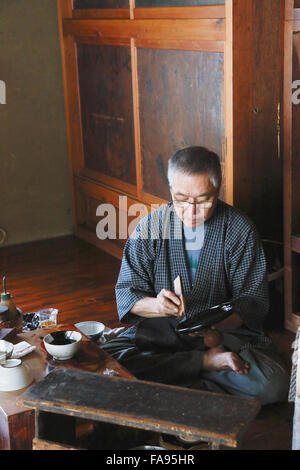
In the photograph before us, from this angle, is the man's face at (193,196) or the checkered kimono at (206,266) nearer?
the man's face at (193,196)

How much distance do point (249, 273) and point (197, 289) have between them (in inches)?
9.3

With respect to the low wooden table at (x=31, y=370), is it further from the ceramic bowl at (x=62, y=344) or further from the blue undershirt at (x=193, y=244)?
the blue undershirt at (x=193, y=244)

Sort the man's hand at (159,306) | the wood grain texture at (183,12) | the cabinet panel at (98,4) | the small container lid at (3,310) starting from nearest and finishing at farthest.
→ the man's hand at (159,306) < the small container lid at (3,310) < the wood grain texture at (183,12) < the cabinet panel at (98,4)

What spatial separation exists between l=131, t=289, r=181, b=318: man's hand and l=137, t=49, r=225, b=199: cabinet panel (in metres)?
1.04

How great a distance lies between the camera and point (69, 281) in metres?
4.49

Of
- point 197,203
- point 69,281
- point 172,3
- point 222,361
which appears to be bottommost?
point 69,281

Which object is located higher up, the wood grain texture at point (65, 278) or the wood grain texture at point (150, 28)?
the wood grain texture at point (150, 28)

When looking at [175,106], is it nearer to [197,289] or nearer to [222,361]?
[197,289]

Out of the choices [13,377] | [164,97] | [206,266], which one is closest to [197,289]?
[206,266]

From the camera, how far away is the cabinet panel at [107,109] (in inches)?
176

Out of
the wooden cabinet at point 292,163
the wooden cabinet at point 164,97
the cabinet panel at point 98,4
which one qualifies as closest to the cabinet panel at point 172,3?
the wooden cabinet at point 164,97

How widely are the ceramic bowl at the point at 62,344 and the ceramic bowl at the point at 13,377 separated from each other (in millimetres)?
148

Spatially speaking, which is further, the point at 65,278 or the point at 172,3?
the point at 65,278

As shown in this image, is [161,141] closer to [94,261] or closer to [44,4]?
A: [94,261]
